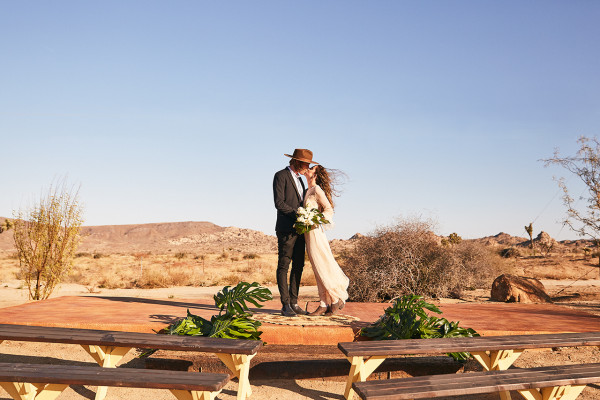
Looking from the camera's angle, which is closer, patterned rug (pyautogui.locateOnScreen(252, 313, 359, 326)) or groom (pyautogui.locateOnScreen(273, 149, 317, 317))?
patterned rug (pyautogui.locateOnScreen(252, 313, 359, 326))

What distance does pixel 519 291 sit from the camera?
1104 centimetres

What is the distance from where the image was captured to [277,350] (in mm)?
4980

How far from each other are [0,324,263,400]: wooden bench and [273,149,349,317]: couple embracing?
5.54ft

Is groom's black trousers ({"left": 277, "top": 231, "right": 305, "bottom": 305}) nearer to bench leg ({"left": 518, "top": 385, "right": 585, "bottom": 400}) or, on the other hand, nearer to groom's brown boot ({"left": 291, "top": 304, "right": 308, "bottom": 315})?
groom's brown boot ({"left": 291, "top": 304, "right": 308, "bottom": 315})

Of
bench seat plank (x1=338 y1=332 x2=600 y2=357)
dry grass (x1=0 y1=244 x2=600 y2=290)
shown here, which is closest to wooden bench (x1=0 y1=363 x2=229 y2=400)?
bench seat plank (x1=338 y1=332 x2=600 y2=357)

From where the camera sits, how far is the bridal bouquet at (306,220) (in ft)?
17.8

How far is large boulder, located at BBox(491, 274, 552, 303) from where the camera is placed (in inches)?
432

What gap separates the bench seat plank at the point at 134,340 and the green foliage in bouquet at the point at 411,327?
154 cm

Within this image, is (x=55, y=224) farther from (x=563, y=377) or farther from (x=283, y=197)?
(x=563, y=377)

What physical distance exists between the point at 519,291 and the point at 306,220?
7.65 m

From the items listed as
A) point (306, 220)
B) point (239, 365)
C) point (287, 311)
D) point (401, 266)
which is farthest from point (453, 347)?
point (401, 266)

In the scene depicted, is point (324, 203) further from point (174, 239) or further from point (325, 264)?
point (174, 239)

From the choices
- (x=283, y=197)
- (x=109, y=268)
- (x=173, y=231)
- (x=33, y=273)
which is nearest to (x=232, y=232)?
(x=173, y=231)

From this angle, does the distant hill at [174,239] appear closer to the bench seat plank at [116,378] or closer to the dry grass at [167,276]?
the dry grass at [167,276]
